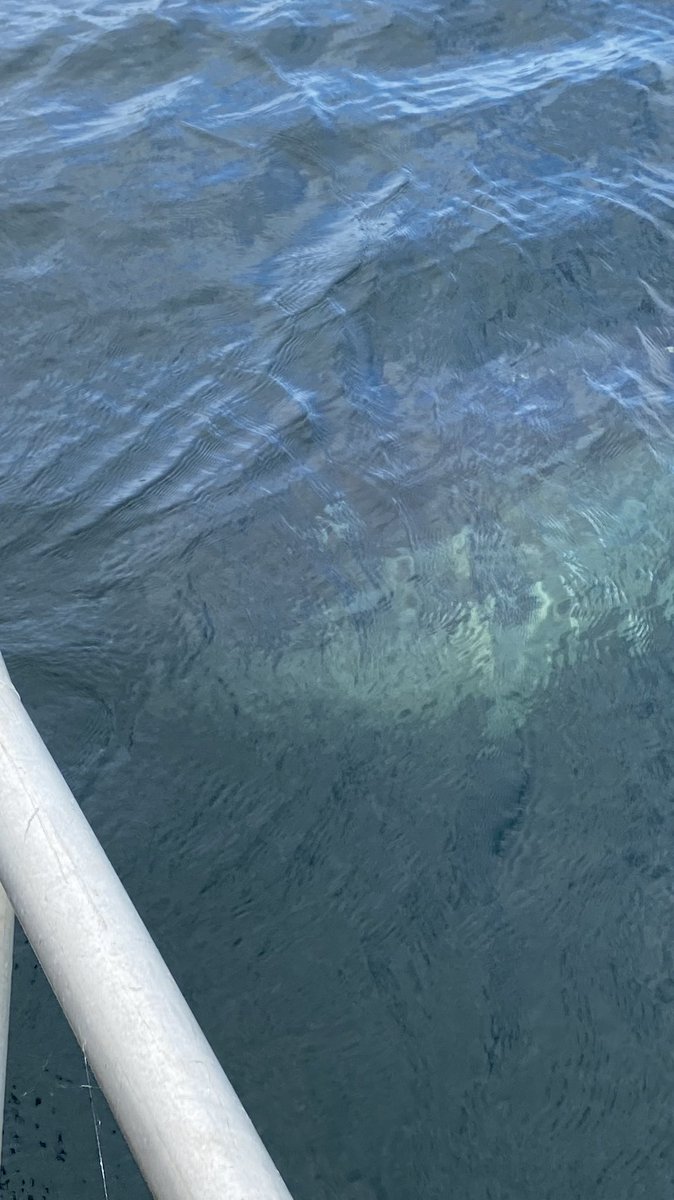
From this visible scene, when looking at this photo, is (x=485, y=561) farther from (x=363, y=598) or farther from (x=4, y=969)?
(x=4, y=969)

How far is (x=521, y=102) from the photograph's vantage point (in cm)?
684

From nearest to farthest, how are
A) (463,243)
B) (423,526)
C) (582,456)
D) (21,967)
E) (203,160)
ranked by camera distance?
(21,967) < (423,526) < (582,456) < (463,243) < (203,160)

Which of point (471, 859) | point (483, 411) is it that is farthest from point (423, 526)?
point (471, 859)

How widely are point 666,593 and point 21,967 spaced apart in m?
2.43

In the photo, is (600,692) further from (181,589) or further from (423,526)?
(181,589)

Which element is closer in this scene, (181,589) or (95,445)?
(181,589)

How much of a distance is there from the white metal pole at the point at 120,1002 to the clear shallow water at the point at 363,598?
1.35 m

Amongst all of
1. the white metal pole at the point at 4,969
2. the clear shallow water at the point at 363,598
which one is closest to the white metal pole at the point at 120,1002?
the white metal pole at the point at 4,969

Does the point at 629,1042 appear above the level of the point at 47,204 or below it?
below

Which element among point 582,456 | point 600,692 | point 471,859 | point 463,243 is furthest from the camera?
point 463,243

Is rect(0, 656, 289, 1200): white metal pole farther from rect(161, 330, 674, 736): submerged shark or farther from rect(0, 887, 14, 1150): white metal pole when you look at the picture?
rect(161, 330, 674, 736): submerged shark

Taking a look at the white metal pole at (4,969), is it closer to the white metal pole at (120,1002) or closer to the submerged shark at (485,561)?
the white metal pole at (120,1002)

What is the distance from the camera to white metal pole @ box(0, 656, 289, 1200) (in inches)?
59.2

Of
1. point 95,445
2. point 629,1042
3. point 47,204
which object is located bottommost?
point 629,1042
